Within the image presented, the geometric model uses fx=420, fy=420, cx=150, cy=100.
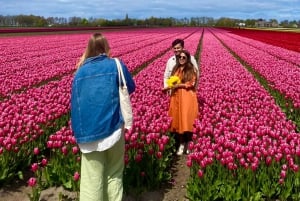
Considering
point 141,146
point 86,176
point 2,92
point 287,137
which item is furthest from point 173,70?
point 2,92

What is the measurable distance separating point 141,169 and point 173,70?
7.50 feet

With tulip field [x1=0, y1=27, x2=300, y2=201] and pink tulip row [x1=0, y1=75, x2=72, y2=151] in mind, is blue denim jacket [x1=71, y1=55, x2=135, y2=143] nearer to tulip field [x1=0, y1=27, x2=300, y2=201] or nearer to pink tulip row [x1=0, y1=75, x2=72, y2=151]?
tulip field [x1=0, y1=27, x2=300, y2=201]

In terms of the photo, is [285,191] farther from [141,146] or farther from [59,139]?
[59,139]

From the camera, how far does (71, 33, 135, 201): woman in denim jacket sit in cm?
427

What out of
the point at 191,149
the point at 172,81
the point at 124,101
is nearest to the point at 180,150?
the point at 172,81

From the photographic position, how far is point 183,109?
286 inches

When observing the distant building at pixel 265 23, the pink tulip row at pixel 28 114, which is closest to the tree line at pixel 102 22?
the distant building at pixel 265 23

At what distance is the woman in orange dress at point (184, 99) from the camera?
7234 mm

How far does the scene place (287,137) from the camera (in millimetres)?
6273

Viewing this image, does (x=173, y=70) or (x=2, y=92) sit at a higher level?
(x=173, y=70)

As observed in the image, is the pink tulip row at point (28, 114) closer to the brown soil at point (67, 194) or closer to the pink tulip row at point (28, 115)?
the pink tulip row at point (28, 115)

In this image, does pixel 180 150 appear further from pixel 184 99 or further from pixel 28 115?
pixel 28 115

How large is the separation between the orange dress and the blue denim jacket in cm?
303

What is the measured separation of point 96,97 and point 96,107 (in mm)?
103
